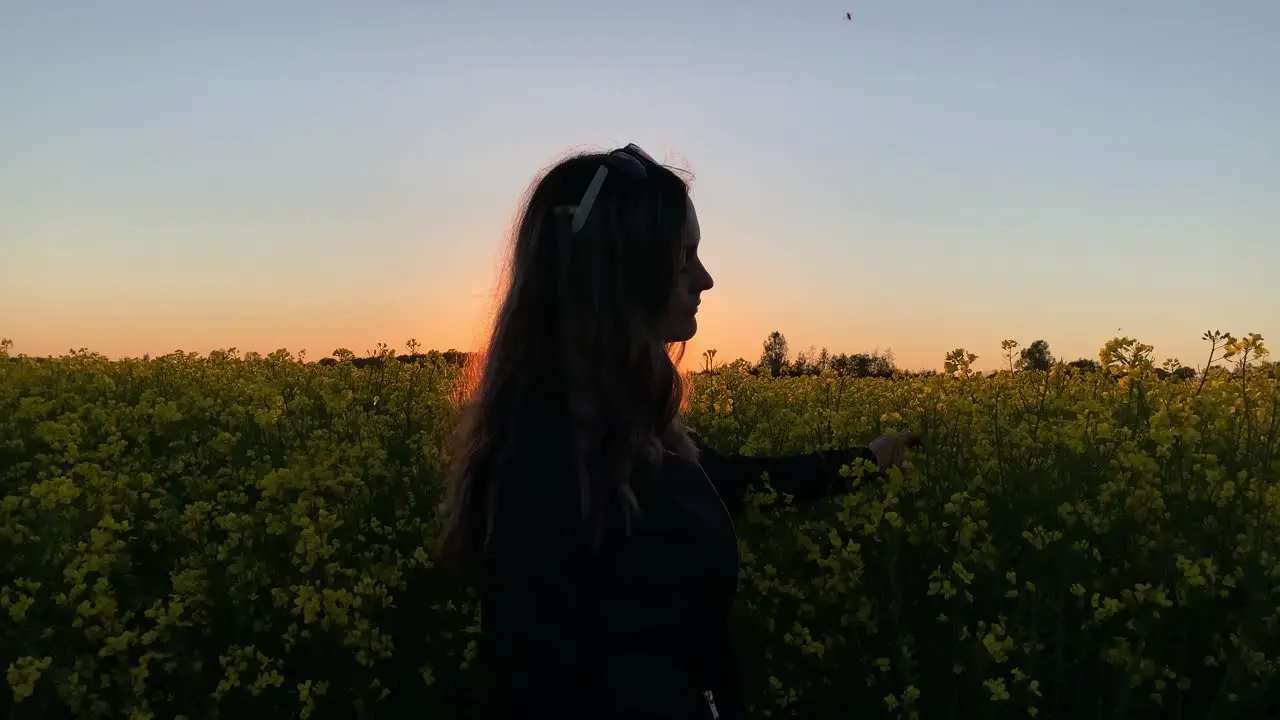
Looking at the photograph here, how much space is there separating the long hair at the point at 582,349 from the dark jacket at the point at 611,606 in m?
0.10

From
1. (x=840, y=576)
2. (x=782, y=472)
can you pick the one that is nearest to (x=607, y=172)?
(x=782, y=472)

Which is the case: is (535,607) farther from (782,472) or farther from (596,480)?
(782,472)

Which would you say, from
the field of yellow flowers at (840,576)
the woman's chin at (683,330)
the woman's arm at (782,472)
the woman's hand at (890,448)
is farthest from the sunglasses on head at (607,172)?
the woman's hand at (890,448)

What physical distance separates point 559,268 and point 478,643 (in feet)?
6.86

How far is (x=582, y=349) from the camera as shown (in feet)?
7.43

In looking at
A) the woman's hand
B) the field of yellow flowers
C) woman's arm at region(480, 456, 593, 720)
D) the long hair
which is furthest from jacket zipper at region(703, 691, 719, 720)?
the woman's hand

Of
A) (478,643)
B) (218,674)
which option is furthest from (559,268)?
(218,674)

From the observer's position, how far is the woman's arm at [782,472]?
329cm

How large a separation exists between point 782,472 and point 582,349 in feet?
4.62

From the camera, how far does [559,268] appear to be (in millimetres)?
2314

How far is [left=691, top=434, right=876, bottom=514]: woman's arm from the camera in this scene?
10.8ft

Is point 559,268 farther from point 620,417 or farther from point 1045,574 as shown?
point 1045,574

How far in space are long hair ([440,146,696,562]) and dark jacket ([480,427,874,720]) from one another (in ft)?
0.32

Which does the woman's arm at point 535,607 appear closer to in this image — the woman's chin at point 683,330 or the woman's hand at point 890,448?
the woman's chin at point 683,330
